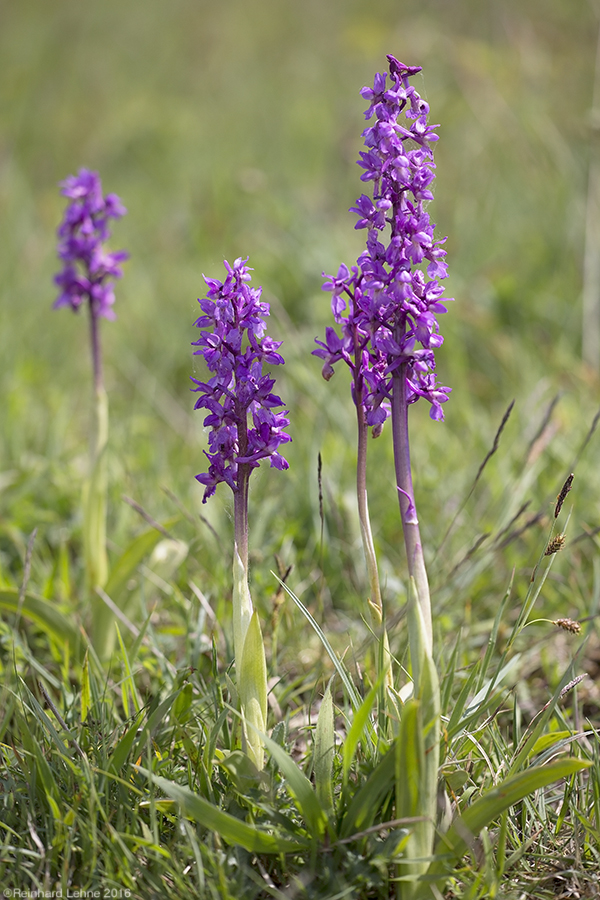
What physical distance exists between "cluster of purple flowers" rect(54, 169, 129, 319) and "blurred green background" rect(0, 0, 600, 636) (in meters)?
0.94

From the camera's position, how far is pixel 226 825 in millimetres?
1547

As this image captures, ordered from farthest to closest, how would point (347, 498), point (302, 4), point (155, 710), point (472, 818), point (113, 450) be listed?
point (302, 4), point (113, 450), point (347, 498), point (155, 710), point (472, 818)

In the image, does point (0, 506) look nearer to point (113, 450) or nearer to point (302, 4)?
point (113, 450)

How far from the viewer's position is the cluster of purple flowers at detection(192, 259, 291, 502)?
67.5 inches

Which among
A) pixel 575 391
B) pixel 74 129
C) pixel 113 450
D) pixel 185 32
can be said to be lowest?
pixel 113 450

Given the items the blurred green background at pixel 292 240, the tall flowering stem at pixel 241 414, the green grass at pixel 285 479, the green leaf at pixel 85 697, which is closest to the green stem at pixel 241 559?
the tall flowering stem at pixel 241 414

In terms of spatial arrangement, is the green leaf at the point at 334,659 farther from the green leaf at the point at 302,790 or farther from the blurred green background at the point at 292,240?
the blurred green background at the point at 292,240

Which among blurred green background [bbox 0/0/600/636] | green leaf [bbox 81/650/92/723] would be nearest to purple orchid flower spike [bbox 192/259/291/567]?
blurred green background [bbox 0/0/600/636]

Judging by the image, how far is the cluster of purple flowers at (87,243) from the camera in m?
2.87

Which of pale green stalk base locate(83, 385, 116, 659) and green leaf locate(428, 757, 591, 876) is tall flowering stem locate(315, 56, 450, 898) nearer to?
green leaf locate(428, 757, 591, 876)

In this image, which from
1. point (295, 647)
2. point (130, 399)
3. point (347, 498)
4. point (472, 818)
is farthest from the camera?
point (130, 399)

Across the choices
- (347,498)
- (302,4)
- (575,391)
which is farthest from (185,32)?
(347,498)

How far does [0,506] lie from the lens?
3.42m

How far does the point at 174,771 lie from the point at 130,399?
11.7ft
